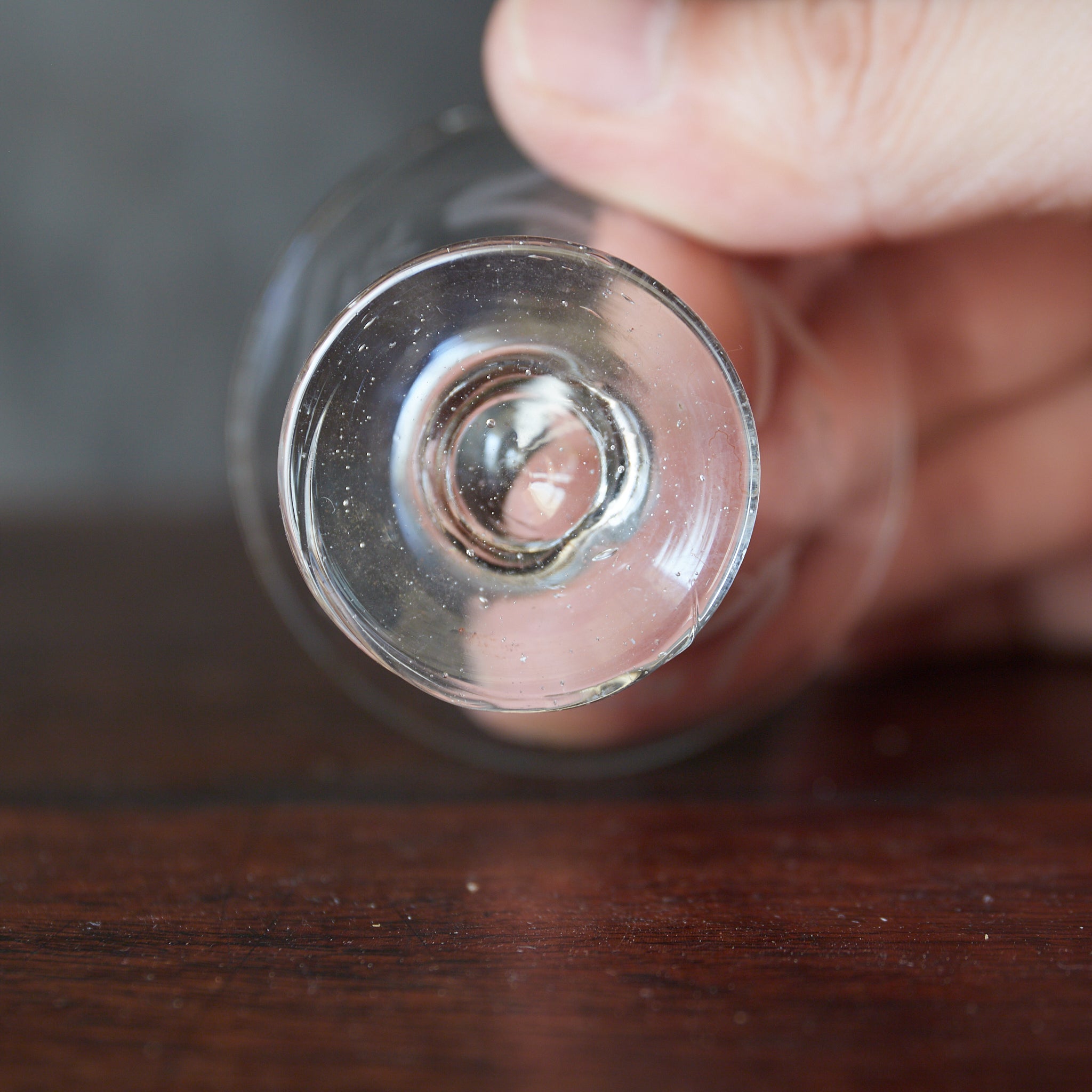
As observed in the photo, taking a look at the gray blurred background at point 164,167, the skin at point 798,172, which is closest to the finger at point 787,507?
the skin at point 798,172

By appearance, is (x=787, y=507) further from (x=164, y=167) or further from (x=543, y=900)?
(x=164, y=167)

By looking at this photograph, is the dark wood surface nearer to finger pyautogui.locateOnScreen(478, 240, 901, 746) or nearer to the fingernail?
finger pyautogui.locateOnScreen(478, 240, 901, 746)

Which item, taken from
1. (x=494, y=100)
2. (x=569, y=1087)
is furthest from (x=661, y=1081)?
(x=494, y=100)

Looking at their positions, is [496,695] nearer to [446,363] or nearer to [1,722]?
[446,363]

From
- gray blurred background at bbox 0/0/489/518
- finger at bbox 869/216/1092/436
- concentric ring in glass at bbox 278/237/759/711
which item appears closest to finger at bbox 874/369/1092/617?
finger at bbox 869/216/1092/436

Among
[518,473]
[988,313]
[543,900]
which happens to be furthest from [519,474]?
[988,313]

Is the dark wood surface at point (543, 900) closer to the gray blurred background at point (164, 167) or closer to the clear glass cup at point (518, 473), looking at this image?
the clear glass cup at point (518, 473)
